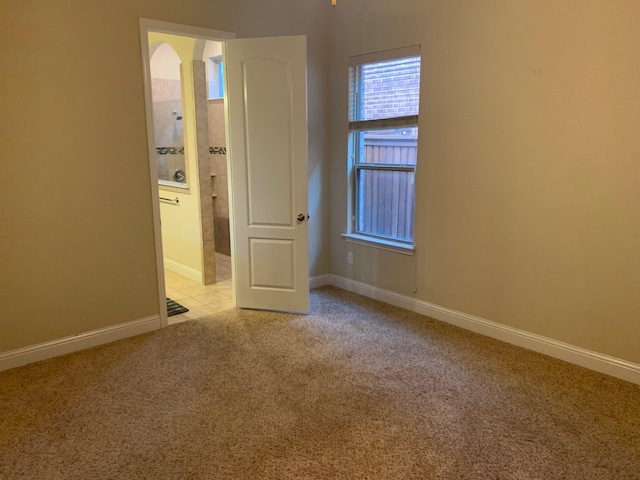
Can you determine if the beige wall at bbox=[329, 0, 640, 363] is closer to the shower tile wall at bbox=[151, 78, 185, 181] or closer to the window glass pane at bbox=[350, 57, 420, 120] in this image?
the window glass pane at bbox=[350, 57, 420, 120]

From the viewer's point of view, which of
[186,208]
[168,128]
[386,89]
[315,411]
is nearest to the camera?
[315,411]

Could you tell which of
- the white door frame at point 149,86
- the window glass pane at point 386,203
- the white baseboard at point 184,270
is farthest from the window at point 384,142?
the white baseboard at point 184,270

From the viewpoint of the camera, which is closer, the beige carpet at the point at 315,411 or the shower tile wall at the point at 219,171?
the beige carpet at the point at 315,411

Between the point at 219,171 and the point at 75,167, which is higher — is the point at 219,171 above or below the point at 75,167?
below

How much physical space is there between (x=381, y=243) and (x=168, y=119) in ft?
11.2

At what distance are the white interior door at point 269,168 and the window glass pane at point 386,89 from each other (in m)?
0.82

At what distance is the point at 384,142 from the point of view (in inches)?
169

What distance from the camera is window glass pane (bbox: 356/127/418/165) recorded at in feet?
13.3

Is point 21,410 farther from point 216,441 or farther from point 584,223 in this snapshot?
point 584,223

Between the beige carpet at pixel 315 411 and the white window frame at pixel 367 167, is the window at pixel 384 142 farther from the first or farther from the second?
the beige carpet at pixel 315 411

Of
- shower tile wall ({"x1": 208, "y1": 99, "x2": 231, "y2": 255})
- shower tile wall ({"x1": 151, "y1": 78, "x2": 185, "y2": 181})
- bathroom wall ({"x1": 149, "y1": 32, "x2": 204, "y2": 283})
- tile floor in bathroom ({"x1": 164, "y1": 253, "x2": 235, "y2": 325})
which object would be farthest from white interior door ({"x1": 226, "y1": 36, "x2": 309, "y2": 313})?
shower tile wall ({"x1": 208, "y1": 99, "x2": 231, "y2": 255})

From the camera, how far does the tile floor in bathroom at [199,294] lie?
424 cm

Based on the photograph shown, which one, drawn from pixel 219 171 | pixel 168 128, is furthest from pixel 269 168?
pixel 168 128

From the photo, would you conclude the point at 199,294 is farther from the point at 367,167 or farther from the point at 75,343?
the point at 367,167
